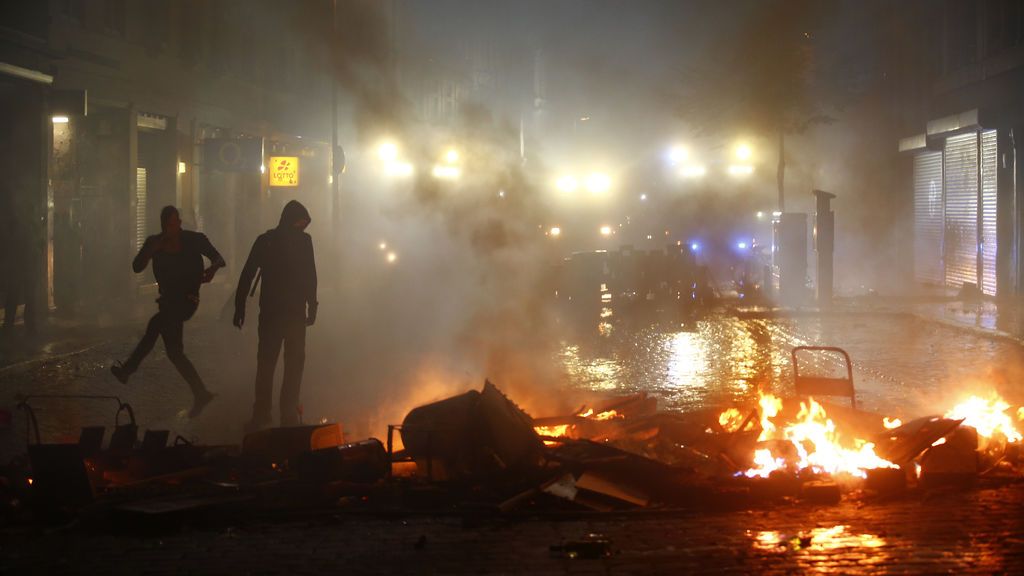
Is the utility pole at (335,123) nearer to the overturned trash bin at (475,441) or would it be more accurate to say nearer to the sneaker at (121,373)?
the sneaker at (121,373)

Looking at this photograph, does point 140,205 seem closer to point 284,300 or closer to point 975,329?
point 284,300

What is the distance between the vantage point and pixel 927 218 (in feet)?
88.3

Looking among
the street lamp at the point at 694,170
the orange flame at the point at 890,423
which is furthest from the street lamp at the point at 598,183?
the orange flame at the point at 890,423

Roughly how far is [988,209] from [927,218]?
14.3ft

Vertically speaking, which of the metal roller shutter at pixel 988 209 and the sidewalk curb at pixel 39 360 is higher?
the metal roller shutter at pixel 988 209

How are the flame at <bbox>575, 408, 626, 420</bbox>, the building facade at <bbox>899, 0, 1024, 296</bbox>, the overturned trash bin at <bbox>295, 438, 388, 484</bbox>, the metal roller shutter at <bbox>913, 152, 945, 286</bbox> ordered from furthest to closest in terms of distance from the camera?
the metal roller shutter at <bbox>913, 152, 945, 286</bbox>
the building facade at <bbox>899, 0, 1024, 296</bbox>
the flame at <bbox>575, 408, 626, 420</bbox>
the overturned trash bin at <bbox>295, 438, 388, 484</bbox>

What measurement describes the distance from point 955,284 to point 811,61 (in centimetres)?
666

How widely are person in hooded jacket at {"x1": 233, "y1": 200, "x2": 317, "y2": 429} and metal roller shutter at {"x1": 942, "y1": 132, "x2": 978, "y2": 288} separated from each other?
18.8 m

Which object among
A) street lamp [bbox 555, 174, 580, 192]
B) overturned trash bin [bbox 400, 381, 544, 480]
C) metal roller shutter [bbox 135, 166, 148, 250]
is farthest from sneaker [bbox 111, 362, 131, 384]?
street lamp [bbox 555, 174, 580, 192]

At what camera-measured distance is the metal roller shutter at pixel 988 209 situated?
22.2 meters

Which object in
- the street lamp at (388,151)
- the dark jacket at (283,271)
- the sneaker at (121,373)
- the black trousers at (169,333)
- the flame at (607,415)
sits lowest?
the flame at (607,415)

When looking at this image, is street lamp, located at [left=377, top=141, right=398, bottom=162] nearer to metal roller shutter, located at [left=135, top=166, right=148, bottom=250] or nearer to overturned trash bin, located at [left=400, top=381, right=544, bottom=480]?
metal roller shutter, located at [left=135, top=166, right=148, bottom=250]

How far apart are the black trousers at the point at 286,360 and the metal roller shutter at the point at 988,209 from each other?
18044mm

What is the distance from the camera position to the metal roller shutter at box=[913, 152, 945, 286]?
26.0 m
